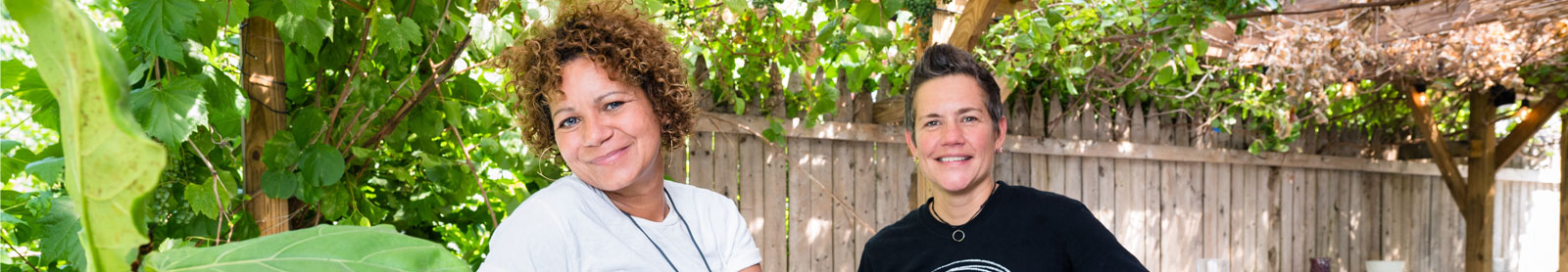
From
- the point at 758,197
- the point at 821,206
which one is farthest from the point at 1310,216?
the point at 758,197

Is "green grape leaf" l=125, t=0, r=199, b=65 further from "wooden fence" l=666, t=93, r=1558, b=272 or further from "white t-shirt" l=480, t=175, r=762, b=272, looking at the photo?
"wooden fence" l=666, t=93, r=1558, b=272

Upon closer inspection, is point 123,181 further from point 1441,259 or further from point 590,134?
point 1441,259

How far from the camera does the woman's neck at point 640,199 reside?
1204 millimetres

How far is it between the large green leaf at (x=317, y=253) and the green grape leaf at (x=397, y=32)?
1272 millimetres

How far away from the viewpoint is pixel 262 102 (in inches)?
61.9

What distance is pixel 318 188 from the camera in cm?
157

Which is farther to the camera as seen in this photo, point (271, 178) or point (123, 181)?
point (271, 178)

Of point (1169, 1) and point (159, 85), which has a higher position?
point (1169, 1)

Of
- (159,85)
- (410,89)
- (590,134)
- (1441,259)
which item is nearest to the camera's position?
(590,134)

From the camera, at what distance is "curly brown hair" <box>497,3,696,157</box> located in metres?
1.15

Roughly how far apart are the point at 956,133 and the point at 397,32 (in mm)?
906

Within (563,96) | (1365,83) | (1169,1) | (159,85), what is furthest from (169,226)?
(1365,83)

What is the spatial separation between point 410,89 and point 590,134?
67 centimetres

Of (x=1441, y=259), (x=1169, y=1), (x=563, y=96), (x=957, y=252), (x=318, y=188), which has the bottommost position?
(x=1441, y=259)
